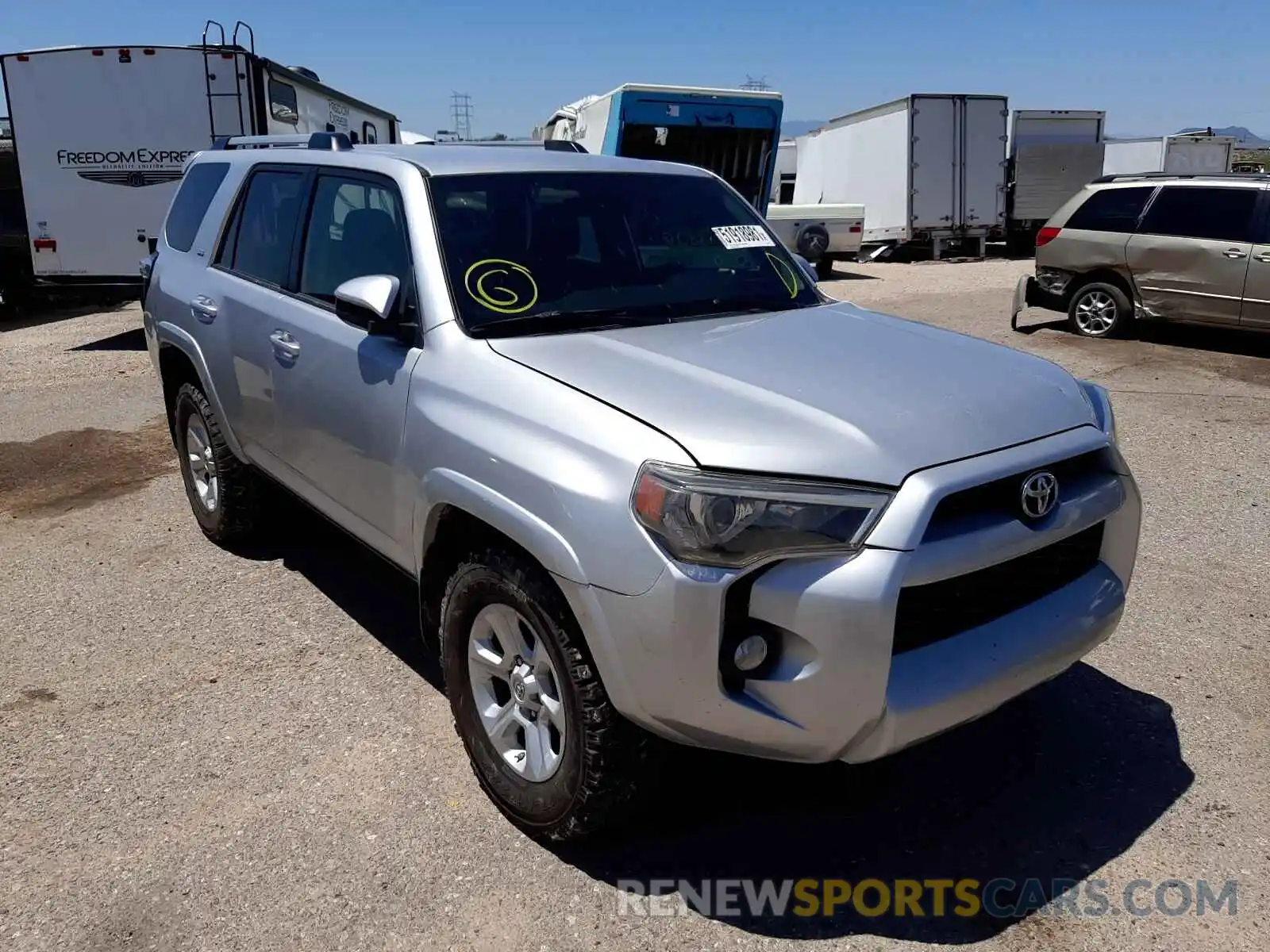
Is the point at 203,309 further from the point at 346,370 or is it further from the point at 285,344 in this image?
the point at 346,370

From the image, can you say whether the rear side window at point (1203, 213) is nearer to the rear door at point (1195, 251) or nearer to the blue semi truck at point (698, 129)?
the rear door at point (1195, 251)

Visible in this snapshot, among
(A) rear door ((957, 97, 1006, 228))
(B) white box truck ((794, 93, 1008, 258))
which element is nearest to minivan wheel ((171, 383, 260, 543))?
(B) white box truck ((794, 93, 1008, 258))

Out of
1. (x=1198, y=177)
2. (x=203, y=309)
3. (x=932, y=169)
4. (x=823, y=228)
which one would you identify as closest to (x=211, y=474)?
(x=203, y=309)

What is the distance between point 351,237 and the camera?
3896mm

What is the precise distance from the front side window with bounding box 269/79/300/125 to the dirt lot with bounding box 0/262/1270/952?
8.04 metres

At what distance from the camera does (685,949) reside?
2627 mm

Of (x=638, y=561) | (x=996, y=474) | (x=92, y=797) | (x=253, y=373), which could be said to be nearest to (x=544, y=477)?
(x=638, y=561)

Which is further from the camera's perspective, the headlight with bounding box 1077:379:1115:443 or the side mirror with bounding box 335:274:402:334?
the side mirror with bounding box 335:274:402:334

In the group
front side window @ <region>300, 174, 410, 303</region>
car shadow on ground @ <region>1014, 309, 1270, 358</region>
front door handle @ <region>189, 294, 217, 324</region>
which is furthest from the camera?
car shadow on ground @ <region>1014, 309, 1270, 358</region>

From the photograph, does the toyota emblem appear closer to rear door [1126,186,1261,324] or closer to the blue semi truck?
rear door [1126,186,1261,324]

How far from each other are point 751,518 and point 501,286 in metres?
1.42

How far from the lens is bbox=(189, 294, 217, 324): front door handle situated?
470 cm

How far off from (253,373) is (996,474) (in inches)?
121

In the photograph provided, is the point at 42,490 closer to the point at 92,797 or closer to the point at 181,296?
the point at 181,296
